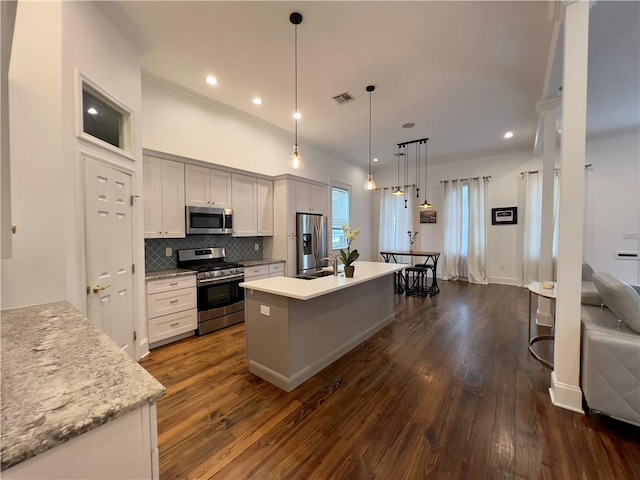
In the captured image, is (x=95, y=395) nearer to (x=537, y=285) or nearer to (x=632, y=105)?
(x=537, y=285)

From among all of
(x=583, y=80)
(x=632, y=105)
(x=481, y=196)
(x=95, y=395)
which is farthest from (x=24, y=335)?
(x=481, y=196)

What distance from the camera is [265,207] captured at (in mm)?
4766

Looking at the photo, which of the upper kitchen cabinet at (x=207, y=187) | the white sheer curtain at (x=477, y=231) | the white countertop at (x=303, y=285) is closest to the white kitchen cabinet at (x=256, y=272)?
the upper kitchen cabinet at (x=207, y=187)

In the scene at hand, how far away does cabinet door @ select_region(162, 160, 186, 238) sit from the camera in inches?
133

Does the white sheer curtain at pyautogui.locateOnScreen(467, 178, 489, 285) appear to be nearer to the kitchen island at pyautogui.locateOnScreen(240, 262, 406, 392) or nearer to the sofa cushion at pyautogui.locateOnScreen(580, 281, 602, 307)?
the sofa cushion at pyautogui.locateOnScreen(580, 281, 602, 307)

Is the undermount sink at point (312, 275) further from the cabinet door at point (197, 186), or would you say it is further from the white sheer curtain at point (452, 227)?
the white sheer curtain at point (452, 227)

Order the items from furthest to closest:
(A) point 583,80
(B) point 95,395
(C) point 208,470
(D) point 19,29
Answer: (A) point 583,80
(D) point 19,29
(C) point 208,470
(B) point 95,395

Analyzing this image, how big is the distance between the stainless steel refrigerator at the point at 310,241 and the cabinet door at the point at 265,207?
1.68ft

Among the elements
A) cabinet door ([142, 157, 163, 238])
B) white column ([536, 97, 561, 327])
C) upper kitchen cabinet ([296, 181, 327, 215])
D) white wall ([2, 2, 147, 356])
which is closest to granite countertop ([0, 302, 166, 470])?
white wall ([2, 2, 147, 356])

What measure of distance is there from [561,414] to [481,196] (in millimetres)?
5686

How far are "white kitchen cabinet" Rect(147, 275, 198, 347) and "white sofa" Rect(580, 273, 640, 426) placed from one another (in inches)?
154

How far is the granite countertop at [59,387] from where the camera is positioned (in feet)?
1.94

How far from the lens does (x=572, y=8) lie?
1.99 meters

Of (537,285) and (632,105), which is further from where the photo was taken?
(632,105)
